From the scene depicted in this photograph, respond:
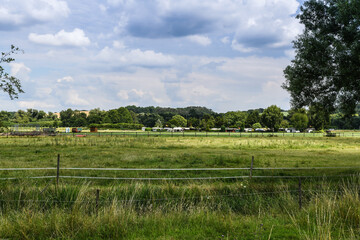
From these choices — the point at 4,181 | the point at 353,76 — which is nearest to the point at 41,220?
the point at 4,181

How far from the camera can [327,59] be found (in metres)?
19.7

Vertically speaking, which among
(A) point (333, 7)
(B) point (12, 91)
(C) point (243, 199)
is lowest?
(C) point (243, 199)

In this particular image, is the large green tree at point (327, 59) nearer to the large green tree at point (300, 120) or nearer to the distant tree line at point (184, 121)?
the distant tree line at point (184, 121)

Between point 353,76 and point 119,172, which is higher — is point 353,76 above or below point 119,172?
above

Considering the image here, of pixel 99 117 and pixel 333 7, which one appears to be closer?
pixel 333 7

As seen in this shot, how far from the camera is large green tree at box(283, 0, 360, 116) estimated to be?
1797 centimetres

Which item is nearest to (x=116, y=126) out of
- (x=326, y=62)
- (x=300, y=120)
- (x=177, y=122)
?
(x=177, y=122)

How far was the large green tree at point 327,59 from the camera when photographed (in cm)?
1797

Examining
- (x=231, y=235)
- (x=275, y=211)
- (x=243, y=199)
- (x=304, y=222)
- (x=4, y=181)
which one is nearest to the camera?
(x=231, y=235)

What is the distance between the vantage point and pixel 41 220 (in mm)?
8312

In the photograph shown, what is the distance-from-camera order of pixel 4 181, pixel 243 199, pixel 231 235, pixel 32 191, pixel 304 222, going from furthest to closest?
pixel 4 181
pixel 243 199
pixel 32 191
pixel 304 222
pixel 231 235

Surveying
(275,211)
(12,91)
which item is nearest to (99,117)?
(12,91)

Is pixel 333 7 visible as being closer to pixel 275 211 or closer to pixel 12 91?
pixel 275 211

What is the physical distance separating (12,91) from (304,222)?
17697 millimetres
